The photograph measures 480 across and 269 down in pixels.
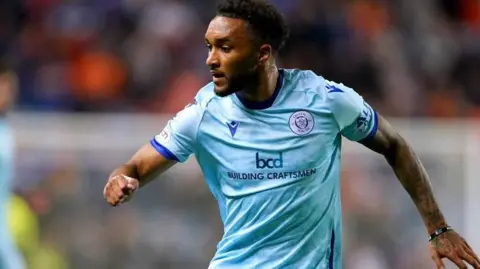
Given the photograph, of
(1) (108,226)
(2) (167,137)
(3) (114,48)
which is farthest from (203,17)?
(2) (167,137)

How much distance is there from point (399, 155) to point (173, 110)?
5.67 m

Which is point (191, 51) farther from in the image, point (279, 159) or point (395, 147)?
point (279, 159)

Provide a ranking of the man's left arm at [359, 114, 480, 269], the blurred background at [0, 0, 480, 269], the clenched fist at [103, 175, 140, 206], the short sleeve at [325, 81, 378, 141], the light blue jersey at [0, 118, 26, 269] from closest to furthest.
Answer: the clenched fist at [103, 175, 140, 206], the short sleeve at [325, 81, 378, 141], the man's left arm at [359, 114, 480, 269], the light blue jersey at [0, 118, 26, 269], the blurred background at [0, 0, 480, 269]

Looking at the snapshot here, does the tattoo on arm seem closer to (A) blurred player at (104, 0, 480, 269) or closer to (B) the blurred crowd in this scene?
(A) blurred player at (104, 0, 480, 269)

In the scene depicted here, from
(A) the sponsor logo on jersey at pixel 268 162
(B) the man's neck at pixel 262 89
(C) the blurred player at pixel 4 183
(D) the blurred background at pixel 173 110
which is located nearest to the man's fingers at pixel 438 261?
(A) the sponsor logo on jersey at pixel 268 162

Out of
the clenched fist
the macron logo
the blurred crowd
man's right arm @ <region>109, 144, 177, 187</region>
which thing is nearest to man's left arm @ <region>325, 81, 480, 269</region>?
the macron logo

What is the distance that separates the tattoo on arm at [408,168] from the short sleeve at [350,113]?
56mm

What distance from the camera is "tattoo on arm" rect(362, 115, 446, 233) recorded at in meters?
5.16

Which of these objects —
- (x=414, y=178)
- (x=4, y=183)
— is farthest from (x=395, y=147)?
(x=4, y=183)

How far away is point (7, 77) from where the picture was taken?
8.09m

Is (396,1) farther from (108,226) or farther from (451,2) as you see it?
(108,226)

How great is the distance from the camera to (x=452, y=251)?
508 centimetres

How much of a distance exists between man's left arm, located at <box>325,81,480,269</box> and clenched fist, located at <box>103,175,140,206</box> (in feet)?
3.09

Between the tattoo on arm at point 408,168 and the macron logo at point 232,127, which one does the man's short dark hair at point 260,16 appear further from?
the tattoo on arm at point 408,168
